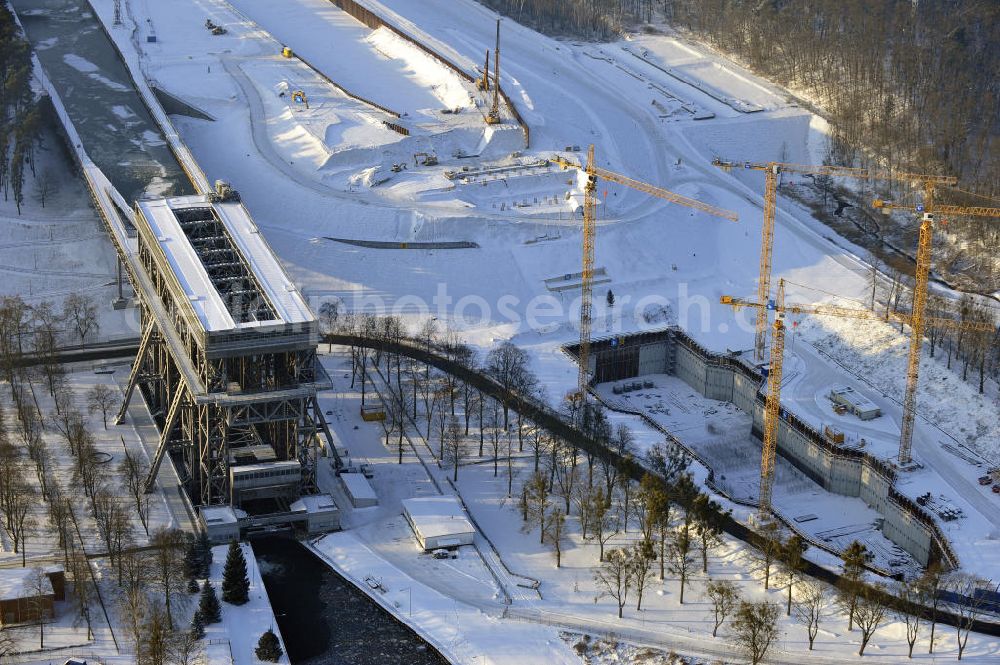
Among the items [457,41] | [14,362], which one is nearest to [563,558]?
[14,362]

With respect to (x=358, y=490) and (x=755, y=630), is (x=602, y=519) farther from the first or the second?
(x=755, y=630)

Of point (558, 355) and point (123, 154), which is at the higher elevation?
point (123, 154)

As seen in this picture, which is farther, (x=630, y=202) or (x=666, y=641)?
(x=630, y=202)

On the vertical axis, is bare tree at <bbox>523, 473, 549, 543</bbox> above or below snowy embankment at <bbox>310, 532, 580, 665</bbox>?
above

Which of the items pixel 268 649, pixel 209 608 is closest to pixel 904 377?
pixel 268 649

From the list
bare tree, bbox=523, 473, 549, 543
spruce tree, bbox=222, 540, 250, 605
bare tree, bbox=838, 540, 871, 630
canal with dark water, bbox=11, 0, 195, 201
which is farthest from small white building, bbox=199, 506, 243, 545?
canal with dark water, bbox=11, 0, 195, 201

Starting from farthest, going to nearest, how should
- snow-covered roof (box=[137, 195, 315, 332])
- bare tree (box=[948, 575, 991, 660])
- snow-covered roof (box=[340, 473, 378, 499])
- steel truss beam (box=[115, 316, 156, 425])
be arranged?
steel truss beam (box=[115, 316, 156, 425])
snow-covered roof (box=[340, 473, 378, 499])
snow-covered roof (box=[137, 195, 315, 332])
bare tree (box=[948, 575, 991, 660])

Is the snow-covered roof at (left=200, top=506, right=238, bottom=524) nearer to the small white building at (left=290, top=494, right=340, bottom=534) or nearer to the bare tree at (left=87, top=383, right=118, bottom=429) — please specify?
the small white building at (left=290, top=494, right=340, bottom=534)

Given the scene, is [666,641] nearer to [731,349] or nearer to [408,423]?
[408,423]

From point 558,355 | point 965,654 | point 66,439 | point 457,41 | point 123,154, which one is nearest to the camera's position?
point 965,654
